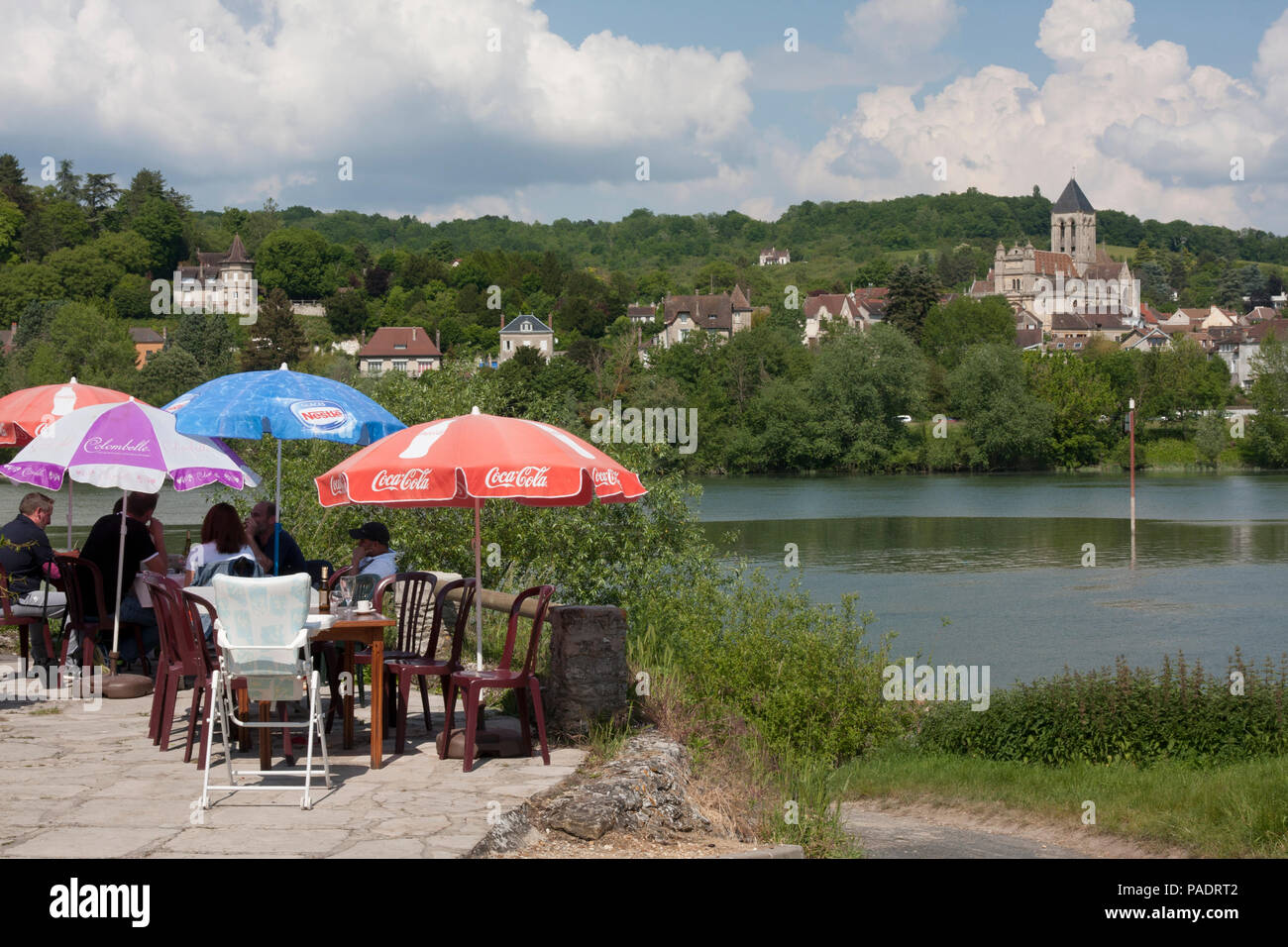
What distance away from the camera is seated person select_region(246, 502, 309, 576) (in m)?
9.98

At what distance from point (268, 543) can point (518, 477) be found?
12.0 ft

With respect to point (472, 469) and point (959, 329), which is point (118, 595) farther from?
point (959, 329)

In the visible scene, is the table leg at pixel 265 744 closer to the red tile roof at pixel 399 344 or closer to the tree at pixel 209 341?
the tree at pixel 209 341

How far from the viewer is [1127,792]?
Answer: 12.0m

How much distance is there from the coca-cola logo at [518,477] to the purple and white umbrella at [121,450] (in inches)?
119

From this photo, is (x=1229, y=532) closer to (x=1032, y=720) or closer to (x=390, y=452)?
(x=1032, y=720)

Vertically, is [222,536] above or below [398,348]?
below
